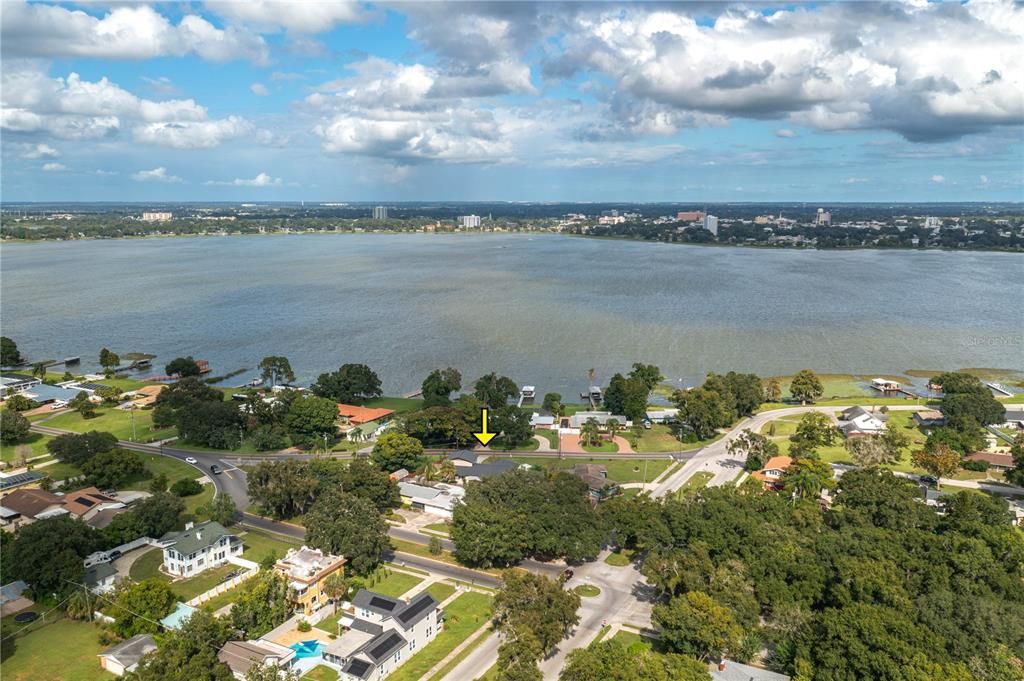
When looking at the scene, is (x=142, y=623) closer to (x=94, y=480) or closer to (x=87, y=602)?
(x=87, y=602)

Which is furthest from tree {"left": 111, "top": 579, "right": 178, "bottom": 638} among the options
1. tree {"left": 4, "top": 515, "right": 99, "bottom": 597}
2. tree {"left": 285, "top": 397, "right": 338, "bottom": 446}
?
tree {"left": 285, "top": 397, "right": 338, "bottom": 446}

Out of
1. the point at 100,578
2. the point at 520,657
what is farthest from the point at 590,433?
the point at 100,578

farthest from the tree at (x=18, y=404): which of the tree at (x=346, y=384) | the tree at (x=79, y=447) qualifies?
the tree at (x=346, y=384)

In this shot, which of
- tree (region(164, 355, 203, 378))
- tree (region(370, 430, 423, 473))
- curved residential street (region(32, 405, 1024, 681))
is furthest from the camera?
tree (region(164, 355, 203, 378))

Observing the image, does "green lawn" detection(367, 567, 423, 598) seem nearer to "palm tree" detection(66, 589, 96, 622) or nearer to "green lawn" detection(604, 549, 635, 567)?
"green lawn" detection(604, 549, 635, 567)

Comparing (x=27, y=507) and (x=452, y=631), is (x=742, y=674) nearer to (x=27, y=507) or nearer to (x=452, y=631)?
(x=452, y=631)
